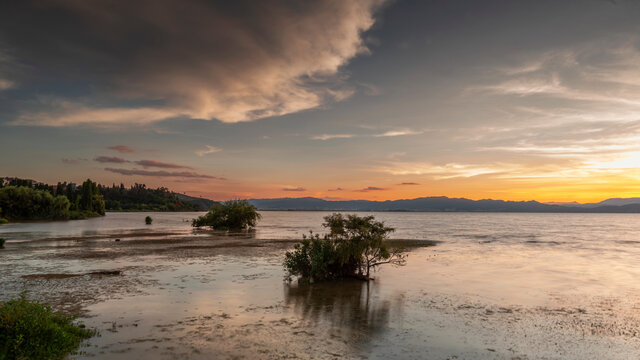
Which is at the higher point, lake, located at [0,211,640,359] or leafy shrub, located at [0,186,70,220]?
leafy shrub, located at [0,186,70,220]

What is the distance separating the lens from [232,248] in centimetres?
4553

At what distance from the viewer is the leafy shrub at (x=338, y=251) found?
25.0 m

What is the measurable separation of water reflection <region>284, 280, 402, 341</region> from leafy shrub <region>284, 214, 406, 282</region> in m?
0.90

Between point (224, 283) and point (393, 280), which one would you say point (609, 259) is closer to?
point (393, 280)

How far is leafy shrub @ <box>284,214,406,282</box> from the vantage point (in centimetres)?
2503

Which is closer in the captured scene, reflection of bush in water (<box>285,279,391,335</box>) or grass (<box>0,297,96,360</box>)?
grass (<box>0,297,96,360</box>)

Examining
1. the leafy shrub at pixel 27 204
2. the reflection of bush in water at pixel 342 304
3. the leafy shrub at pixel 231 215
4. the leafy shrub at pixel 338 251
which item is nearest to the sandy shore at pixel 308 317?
the reflection of bush in water at pixel 342 304

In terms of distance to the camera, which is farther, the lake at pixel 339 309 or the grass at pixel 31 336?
the lake at pixel 339 309

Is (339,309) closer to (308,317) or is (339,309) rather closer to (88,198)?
(308,317)

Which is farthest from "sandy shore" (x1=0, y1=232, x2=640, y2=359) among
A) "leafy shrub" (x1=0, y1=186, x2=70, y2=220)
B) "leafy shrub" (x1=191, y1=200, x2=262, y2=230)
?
"leafy shrub" (x1=0, y1=186, x2=70, y2=220)

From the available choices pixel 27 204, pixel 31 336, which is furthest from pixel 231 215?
pixel 27 204

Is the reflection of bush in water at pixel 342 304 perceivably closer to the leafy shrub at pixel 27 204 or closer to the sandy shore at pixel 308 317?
the sandy shore at pixel 308 317

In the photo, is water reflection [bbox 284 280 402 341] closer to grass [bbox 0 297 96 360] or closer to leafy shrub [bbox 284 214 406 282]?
leafy shrub [bbox 284 214 406 282]

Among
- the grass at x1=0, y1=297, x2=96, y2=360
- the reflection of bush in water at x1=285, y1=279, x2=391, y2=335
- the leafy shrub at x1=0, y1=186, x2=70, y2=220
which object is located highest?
the leafy shrub at x1=0, y1=186, x2=70, y2=220
